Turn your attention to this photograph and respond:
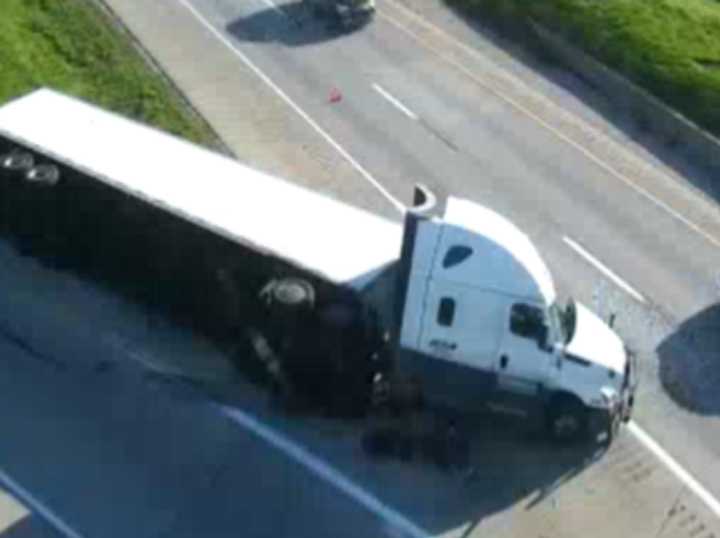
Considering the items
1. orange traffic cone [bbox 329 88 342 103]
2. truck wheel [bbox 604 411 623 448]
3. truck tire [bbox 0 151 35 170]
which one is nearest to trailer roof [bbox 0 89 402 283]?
truck tire [bbox 0 151 35 170]

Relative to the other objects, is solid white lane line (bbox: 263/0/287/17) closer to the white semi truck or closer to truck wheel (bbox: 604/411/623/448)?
the white semi truck

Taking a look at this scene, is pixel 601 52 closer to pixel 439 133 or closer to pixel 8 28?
pixel 439 133

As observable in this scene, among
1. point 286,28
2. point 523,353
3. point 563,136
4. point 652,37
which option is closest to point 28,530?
point 523,353

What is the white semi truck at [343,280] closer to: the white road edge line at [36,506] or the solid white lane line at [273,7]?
the white road edge line at [36,506]

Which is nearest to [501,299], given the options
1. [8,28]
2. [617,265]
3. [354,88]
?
[617,265]

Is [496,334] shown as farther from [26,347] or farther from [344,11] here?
[344,11]

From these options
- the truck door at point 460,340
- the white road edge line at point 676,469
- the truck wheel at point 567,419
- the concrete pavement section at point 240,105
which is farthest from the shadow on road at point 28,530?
the concrete pavement section at point 240,105
